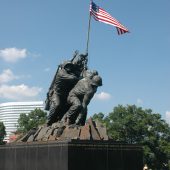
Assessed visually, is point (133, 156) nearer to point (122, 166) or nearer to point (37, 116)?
point (122, 166)

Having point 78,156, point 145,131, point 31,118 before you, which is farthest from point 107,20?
point 31,118

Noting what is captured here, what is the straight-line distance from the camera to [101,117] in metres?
50.0

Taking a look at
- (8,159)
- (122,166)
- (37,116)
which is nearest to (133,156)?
(122,166)

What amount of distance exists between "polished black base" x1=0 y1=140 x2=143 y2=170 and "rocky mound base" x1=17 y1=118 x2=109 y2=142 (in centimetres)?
57

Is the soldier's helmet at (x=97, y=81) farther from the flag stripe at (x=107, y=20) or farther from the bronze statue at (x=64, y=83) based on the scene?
the flag stripe at (x=107, y=20)

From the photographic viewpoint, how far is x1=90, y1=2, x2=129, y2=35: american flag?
66.0 ft

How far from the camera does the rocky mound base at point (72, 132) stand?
15422mm

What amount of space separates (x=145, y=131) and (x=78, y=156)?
1304 inches

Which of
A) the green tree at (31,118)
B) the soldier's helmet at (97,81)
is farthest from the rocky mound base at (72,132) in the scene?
the green tree at (31,118)

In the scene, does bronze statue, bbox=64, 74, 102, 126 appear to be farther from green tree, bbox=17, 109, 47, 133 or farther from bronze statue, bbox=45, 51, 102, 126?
green tree, bbox=17, 109, 47, 133

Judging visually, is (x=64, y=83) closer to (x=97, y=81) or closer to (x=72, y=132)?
(x=97, y=81)

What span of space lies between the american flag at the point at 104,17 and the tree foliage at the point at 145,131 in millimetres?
26328

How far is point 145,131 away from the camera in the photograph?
46.6 metres

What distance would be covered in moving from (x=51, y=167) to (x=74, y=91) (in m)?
3.56
